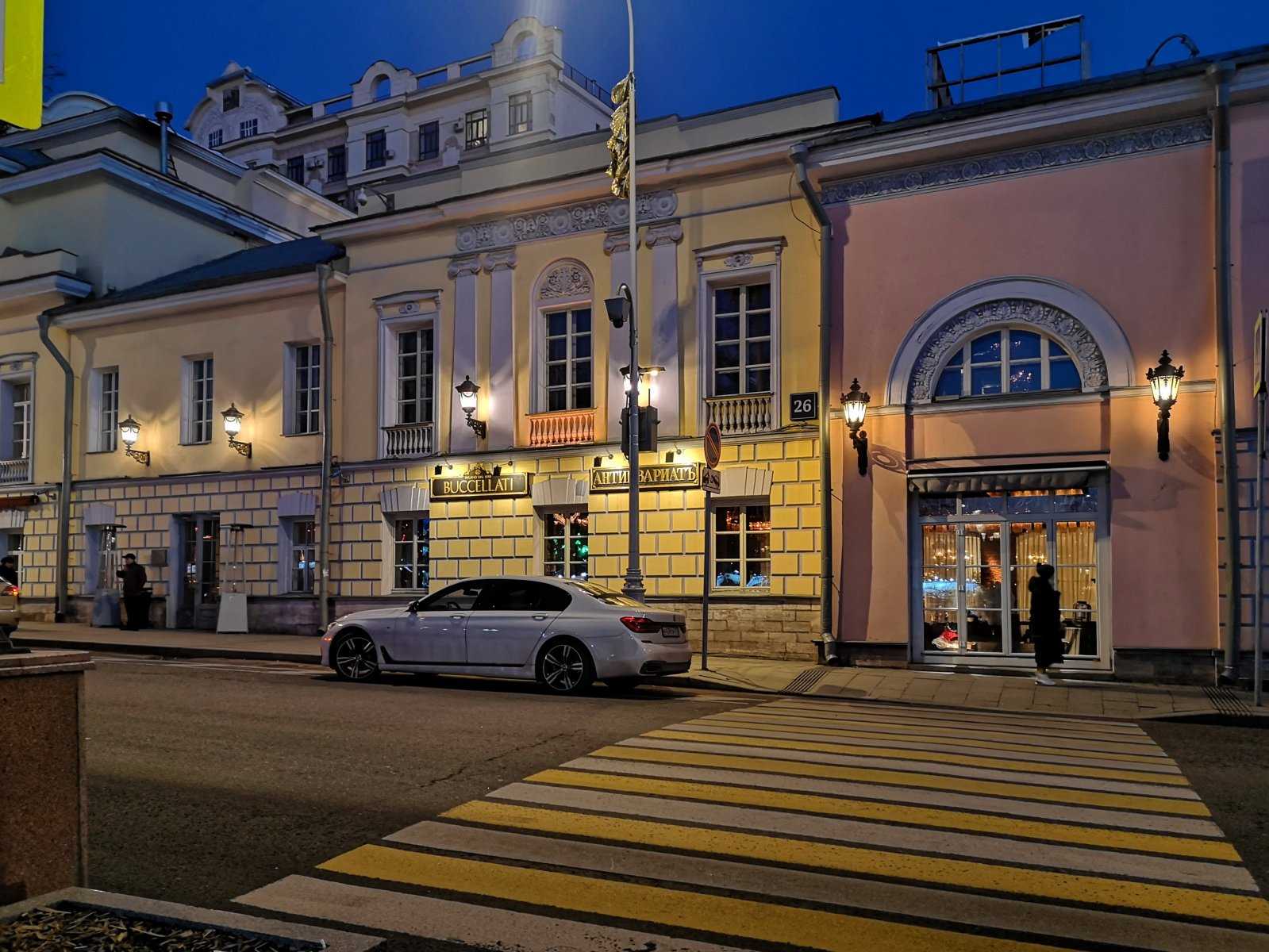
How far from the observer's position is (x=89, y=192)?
27.6 meters

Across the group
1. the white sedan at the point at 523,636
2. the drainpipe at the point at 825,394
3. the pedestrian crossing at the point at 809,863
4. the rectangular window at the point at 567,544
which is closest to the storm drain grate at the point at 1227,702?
the pedestrian crossing at the point at 809,863

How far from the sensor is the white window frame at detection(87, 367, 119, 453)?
26.3 metres

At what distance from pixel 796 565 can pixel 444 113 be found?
45.0m

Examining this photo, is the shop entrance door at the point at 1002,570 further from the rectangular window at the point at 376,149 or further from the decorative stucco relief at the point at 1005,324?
the rectangular window at the point at 376,149

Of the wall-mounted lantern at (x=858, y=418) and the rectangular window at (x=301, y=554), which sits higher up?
the wall-mounted lantern at (x=858, y=418)

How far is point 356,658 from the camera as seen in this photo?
567 inches

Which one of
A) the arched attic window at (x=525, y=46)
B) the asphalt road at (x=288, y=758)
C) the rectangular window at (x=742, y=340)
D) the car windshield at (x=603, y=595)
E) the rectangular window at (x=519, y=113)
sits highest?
the arched attic window at (x=525, y=46)

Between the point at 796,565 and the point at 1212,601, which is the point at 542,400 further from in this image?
the point at 1212,601

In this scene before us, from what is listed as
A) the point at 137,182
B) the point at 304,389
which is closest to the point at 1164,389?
the point at 304,389

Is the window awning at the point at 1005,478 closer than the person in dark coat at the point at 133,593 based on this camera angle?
Yes

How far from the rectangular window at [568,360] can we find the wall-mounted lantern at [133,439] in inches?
432

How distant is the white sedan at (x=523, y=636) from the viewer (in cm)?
1284

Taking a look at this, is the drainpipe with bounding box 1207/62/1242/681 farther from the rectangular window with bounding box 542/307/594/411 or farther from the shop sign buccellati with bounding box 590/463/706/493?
the rectangular window with bounding box 542/307/594/411

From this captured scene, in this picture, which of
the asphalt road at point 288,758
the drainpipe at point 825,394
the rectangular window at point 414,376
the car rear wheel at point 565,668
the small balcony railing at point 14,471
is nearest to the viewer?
the asphalt road at point 288,758
